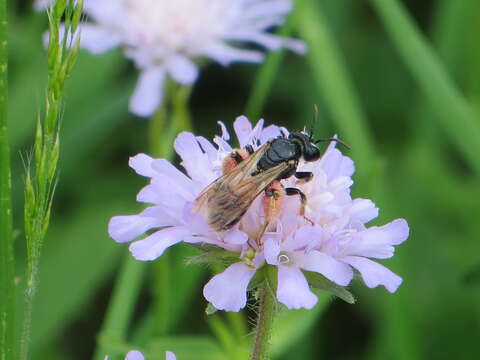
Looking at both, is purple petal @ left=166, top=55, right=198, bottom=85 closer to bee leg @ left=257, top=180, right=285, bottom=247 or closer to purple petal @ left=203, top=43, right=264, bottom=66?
purple petal @ left=203, top=43, right=264, bottom=66

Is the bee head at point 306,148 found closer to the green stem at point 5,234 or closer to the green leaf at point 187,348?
the green stem at point 5,234

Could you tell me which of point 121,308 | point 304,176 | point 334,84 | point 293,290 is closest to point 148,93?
point 334,84

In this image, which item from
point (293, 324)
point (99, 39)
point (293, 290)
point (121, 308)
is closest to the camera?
point (293, 290)

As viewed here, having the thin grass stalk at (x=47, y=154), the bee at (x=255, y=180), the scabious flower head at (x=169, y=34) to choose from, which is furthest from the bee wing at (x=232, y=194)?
the scabious flower head at (x=169, y=34)

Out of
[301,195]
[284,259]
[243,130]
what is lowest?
[284,259]

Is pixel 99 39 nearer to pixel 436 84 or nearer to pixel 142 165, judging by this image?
pixel 436 84
